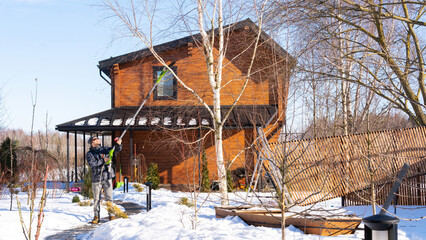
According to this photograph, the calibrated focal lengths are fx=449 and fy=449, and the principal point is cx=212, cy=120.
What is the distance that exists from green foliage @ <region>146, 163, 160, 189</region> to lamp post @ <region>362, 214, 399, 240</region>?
1403 cm

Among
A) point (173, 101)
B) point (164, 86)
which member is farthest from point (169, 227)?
point (164, 86)

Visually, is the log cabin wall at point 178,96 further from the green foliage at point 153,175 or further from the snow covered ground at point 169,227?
the snow covered ground at point 169,227

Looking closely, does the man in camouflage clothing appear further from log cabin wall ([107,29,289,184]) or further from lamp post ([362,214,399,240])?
log cabin wall ([107,29,289,184])

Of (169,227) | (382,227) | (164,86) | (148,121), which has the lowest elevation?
(169,227)

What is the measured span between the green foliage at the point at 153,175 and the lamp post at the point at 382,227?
46.0ft

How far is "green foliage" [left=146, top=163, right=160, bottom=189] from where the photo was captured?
1712 cm

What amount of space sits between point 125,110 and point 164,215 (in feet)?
33.3

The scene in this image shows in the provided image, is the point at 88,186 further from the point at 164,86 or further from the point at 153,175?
the point at 164,86

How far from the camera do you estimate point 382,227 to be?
345 cm

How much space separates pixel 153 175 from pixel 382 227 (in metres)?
14.4

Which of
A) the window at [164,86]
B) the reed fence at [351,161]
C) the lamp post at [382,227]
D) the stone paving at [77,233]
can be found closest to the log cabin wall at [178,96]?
the window at [164,86]

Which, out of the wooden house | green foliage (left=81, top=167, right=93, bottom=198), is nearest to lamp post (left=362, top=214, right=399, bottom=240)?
green foliage (left=81, top=167, right=93, bottom=198)

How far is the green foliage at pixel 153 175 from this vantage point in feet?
56.2

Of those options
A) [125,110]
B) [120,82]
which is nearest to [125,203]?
[125,110]
